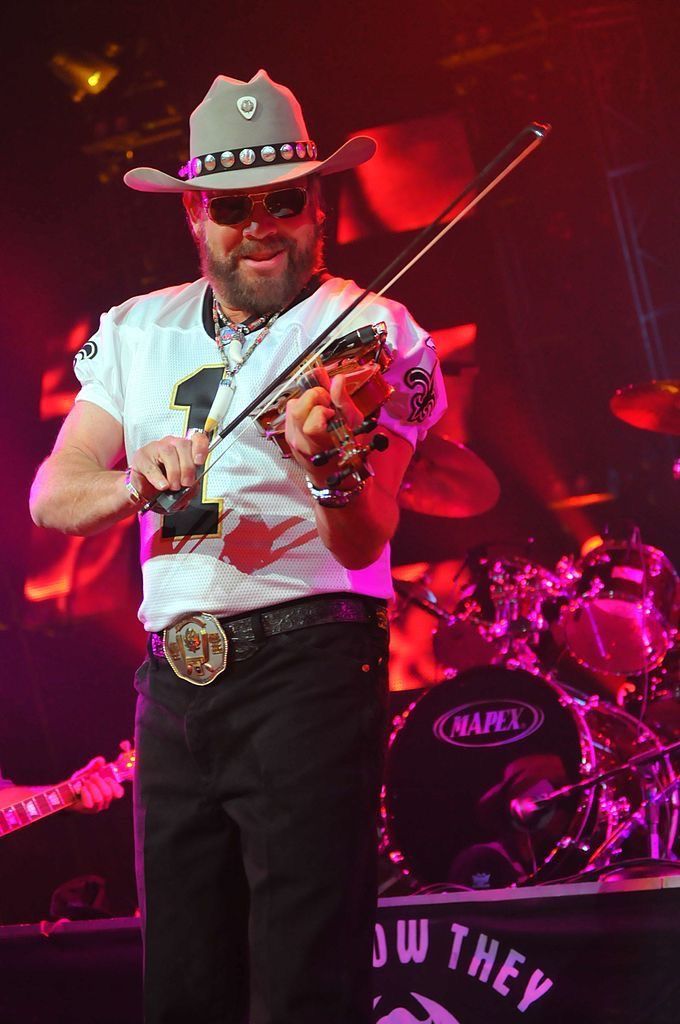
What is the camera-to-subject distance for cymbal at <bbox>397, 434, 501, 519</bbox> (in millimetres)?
4848

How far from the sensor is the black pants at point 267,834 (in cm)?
192

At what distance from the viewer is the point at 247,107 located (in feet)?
7.80

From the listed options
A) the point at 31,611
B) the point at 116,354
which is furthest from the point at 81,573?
the point at 116,354

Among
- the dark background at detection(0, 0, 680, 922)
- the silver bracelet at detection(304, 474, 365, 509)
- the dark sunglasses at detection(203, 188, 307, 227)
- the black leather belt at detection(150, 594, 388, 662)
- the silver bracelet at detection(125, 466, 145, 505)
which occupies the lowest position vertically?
the black leather belt at detection(150, 594, 388, 662)

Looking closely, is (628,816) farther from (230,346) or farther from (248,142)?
(248,142)

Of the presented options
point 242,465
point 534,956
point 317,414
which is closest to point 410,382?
point 242,465

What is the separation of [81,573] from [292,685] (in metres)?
3.36

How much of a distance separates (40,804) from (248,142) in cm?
268

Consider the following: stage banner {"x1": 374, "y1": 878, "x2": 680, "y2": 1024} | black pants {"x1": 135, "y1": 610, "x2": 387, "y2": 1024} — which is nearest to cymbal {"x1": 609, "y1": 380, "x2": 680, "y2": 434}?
stage banner {"x1": 374, "y1": 878, "x2": 680, "y2": 1024}

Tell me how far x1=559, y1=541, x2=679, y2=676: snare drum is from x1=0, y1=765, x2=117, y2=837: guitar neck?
7.00 feet

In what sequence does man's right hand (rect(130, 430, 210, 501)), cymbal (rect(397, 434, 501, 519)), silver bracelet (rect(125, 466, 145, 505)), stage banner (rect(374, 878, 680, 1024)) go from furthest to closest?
cymbal (rect(397, 434, 501, 519)), stage banner (rect(374, 878, 680, 1024)), silver bracelet (rect(125, 466, 145, 505)), man's right hand (rect(130, 430, 210, 501))

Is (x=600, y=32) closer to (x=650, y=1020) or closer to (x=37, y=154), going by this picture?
(x=37, y=154)

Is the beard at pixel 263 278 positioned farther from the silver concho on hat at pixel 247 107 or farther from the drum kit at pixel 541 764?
the drum kit at pixel 541 764

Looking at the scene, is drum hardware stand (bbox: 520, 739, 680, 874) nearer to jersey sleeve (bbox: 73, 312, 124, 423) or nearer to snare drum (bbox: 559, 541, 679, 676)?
snare drum (bbox: 559, 541, 679, 676)
